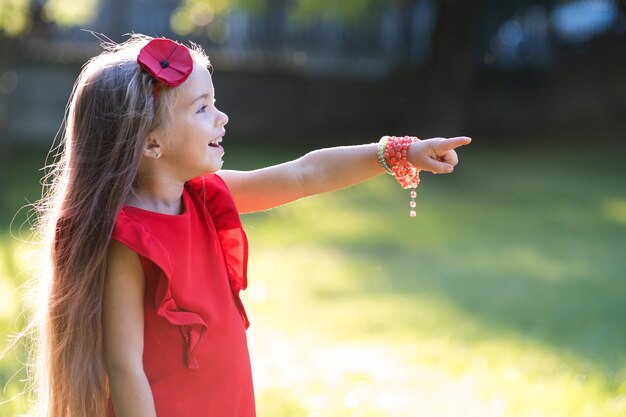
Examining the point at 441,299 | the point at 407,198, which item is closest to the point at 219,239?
the point at 441,299

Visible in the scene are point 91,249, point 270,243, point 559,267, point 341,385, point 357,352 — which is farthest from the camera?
point 270,243

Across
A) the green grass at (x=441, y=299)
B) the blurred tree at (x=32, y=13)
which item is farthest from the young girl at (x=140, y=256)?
the blurred tree at (x=32, y=13)

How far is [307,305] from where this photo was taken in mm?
5832

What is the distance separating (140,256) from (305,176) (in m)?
0.52

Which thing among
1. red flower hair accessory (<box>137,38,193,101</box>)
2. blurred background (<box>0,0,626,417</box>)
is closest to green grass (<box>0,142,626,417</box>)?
blurred background (<box>0,0,626,417</box>)

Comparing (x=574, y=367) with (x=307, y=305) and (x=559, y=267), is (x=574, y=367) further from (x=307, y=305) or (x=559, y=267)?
(x=559, y=267)

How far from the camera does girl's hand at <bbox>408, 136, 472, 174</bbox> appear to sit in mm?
2082

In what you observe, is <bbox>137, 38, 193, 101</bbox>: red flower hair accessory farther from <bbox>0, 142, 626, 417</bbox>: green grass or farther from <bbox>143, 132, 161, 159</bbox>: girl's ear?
<bbox>0, 142, 626, 417</bbox>: green grass

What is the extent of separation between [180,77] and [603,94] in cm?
1149

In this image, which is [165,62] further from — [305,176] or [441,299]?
[441,299]

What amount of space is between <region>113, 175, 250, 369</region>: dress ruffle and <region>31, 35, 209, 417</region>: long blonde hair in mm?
59

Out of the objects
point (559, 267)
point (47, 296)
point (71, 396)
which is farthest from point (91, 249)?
point (559, 267)

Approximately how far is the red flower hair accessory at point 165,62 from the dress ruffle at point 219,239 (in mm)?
284

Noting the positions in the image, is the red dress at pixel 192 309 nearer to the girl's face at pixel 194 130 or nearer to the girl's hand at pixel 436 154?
the girl's face at pixel 194 130
